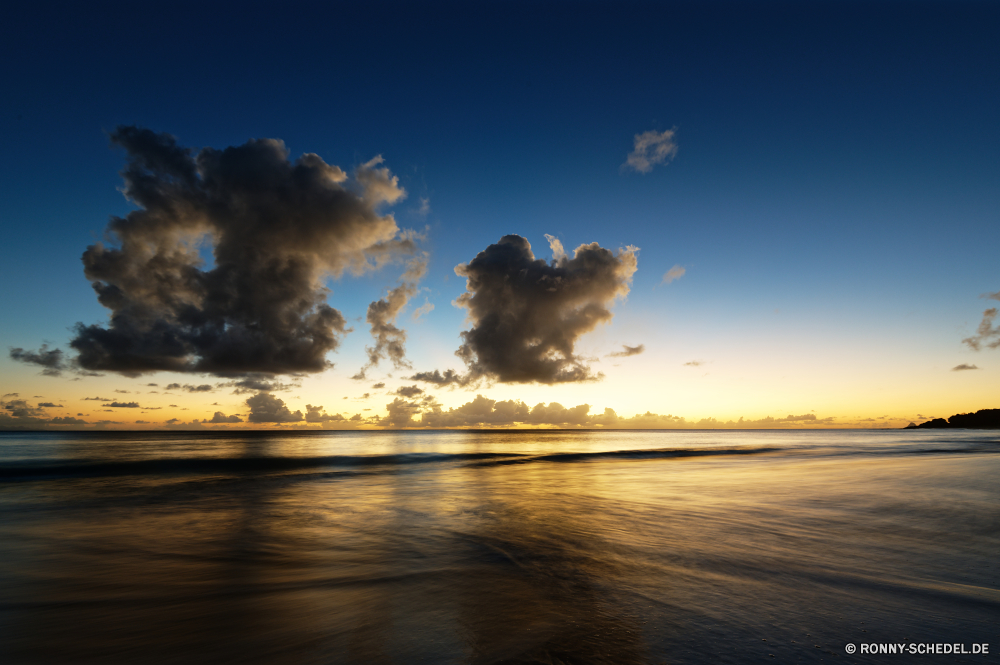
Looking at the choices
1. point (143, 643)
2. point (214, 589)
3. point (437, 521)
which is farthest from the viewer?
point (437, 521)

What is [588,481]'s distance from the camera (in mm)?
19094

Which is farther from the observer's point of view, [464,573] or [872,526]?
[872,526]

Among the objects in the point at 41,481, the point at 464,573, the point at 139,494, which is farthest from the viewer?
the point at 41,481

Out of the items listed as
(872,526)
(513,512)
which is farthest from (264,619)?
(872,526)

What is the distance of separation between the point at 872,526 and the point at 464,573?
8.67m

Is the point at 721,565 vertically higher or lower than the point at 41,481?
higher

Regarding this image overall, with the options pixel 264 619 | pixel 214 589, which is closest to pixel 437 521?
pixel 214 589

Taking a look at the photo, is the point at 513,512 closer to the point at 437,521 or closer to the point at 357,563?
the point at 437,521

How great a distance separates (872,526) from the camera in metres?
8.99

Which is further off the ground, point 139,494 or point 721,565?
point 721,565

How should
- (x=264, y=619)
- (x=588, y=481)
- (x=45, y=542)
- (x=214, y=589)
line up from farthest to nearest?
(x=588, y=481) → (x=45, y=542) → (x=214, y=589) → (x=264, y=619)

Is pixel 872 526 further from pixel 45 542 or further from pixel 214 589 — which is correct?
pixel 45 542

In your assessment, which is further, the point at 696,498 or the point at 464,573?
the point at 696,498

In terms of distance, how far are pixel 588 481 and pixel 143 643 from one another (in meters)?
16.9
